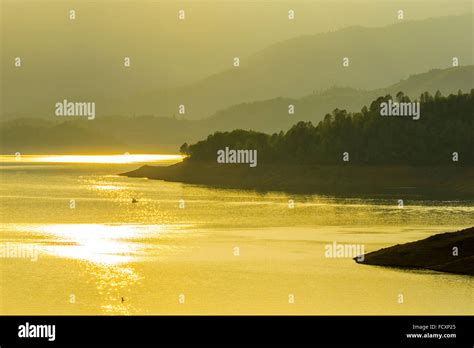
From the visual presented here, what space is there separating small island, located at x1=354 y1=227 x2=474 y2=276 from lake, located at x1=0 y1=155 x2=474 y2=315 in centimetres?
124

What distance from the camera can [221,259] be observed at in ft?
282

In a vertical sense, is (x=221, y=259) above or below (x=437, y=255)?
below

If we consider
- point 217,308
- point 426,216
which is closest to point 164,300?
point 217,308

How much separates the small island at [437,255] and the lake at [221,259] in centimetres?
124

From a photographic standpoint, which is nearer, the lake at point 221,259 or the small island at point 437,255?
the lake at point 221,259

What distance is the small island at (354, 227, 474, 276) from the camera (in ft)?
227

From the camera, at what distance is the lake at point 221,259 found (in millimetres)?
63312

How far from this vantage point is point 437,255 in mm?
71938

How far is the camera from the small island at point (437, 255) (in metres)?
69.1

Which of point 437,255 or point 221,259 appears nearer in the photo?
point 437,255

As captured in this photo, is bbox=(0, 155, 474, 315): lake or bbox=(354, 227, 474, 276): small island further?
bbox=(354, 227, 474, 276): small island

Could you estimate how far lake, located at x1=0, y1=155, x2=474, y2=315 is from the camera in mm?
63312

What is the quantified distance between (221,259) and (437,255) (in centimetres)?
2153
